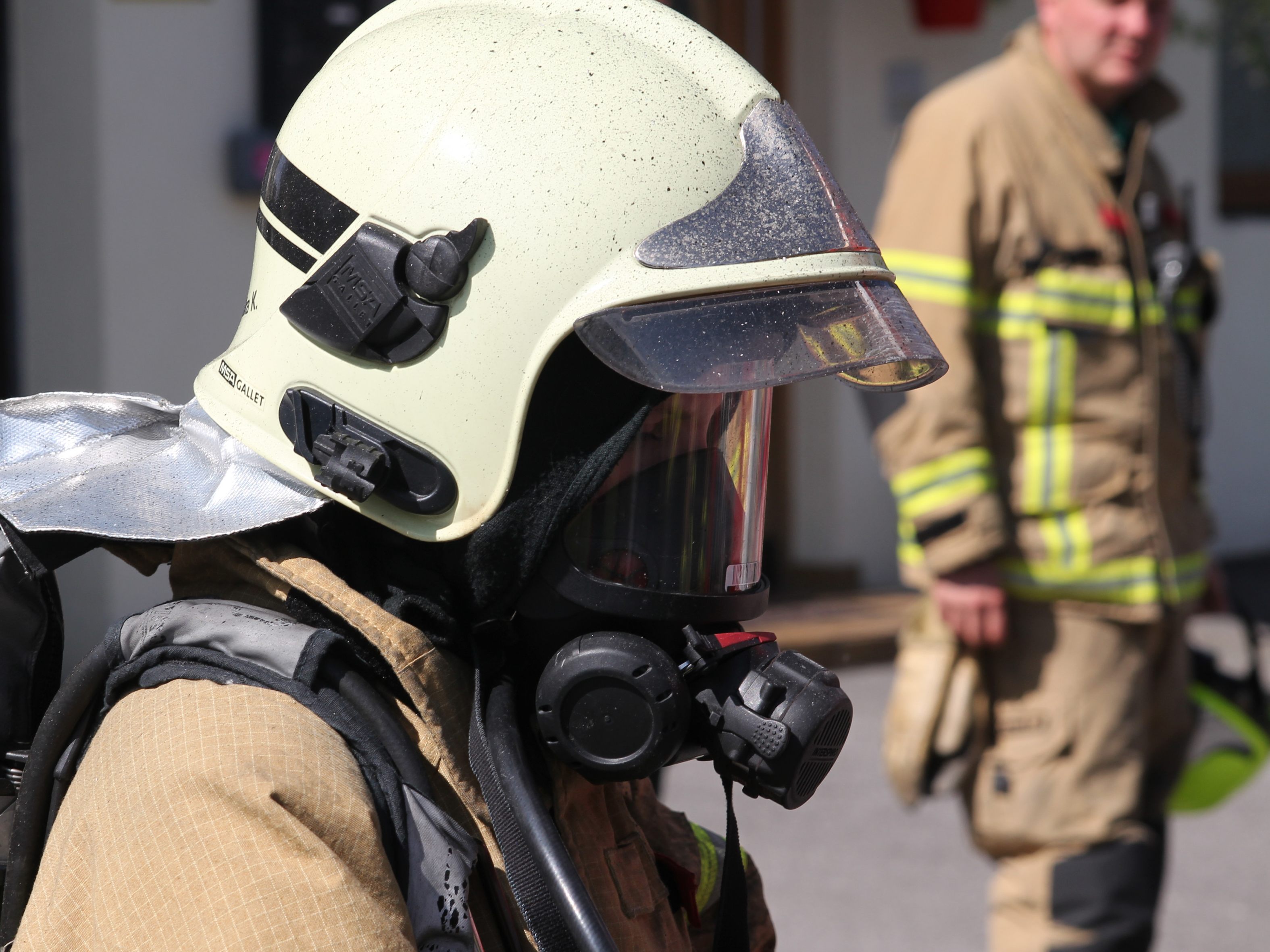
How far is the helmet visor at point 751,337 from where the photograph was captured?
4.64ft

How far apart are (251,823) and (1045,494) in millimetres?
2484

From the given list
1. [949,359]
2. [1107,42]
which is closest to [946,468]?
[949,359]

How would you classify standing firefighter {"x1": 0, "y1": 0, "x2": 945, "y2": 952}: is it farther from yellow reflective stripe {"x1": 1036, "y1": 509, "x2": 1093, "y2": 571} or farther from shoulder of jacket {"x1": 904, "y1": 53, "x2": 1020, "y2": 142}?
shoulder of jacket {"x1": 904, "y1": 53, "x2": 1020, "y2": 142}

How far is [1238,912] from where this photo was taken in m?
4.43

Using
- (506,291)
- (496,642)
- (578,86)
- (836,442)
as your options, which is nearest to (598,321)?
(506,291)

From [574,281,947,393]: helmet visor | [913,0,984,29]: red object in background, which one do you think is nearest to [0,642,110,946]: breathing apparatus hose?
[574,281,947,393]: helmet visor

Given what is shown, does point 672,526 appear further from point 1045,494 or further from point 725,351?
point 1045,494

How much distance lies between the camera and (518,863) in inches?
51.7

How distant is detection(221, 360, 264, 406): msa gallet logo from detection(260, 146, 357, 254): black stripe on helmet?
0.16 metres

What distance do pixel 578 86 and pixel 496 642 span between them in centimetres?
55

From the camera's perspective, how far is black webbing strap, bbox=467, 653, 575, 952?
4.18ft

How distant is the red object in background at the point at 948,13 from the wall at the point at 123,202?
3.57 meters

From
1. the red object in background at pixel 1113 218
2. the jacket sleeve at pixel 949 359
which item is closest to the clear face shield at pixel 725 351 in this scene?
the jacket sleeve at pixel 949 359

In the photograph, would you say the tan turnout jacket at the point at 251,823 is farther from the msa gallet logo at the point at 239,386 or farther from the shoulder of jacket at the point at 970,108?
the shoulder of jacket at the point at 970,108
